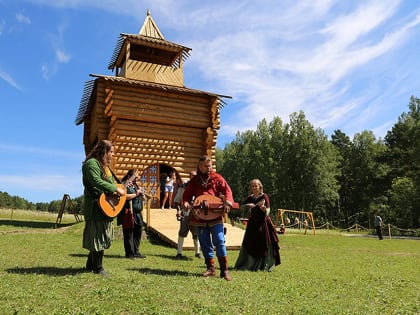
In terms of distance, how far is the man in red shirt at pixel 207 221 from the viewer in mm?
6027

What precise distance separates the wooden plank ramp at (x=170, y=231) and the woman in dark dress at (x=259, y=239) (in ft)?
10.6

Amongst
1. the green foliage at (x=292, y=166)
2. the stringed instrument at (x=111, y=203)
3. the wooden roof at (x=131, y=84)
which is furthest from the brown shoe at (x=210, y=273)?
the green foliage at (x=292, y=166)

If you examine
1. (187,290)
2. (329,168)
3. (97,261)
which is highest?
(329,168)

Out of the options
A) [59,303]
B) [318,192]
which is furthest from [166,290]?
[318,192]

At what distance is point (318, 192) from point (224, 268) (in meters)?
45.1

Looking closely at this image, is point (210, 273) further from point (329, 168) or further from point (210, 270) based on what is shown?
point (329, 168)

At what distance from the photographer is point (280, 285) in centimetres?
558

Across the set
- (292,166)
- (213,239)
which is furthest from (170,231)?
(292,166)

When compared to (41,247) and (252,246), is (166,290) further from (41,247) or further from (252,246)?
(41,247)

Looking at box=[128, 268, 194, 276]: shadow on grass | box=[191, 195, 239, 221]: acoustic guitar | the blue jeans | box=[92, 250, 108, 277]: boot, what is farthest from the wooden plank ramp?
A: box=[92, 250, 108, 277]: boot

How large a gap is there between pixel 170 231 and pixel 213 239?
6.52m

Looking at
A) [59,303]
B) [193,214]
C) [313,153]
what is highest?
[313,153]

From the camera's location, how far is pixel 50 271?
228 inches

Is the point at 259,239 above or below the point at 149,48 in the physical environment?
below
